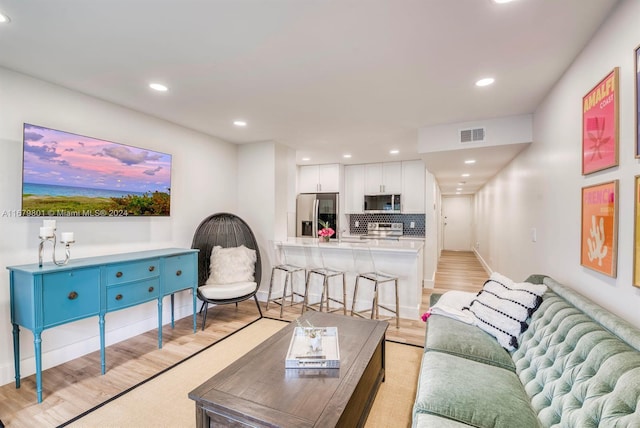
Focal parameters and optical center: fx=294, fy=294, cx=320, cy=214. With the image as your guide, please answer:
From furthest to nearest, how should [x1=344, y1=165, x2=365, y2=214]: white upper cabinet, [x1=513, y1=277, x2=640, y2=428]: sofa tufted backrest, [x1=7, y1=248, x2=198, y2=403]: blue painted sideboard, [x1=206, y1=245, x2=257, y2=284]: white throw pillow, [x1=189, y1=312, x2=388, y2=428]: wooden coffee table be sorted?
[x1=344, y1=165, x2=365, y2=214]: white upper cabinet
[x1=206, y1=245, x2=257, y2=284]: white throw pillow
[x1=7, y1=248, x2=198, y2=403]: blue painted sideboard
[x1=189, y1=312, x2=388, y2=428]: wooden coffee table
[x1=513, y1=277, x2=640, y2=428]: sofa tufted backrest

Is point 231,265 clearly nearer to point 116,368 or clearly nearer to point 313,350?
point 116,368

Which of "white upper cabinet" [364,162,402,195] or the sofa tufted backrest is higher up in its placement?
"white upper cabinet" [364,162,402,195]

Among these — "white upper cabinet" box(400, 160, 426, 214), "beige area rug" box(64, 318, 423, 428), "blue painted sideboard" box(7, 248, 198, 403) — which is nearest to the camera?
"beige area rug" box(64, 318, 423, 428)

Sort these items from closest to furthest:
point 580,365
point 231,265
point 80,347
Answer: point 580,365 → point 80,347 → point 231,265

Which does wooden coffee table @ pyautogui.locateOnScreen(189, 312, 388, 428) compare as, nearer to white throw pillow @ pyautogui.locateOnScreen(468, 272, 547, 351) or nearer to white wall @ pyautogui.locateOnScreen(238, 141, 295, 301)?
white throw pillow @ pyautogui.locateOnScreen(468, 272, 547, 351)

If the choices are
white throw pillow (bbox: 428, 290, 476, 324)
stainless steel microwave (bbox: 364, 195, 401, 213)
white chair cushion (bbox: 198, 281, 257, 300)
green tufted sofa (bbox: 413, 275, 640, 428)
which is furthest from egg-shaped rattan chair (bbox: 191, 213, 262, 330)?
stainless steel microwave (bbox: 364, 195, 401, 213)

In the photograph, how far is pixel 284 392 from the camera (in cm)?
147

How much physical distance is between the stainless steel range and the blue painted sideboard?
169 inches

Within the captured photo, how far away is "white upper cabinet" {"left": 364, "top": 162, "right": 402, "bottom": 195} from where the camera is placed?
6.04m

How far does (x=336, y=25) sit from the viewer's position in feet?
5.75

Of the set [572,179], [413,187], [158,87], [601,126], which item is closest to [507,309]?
[572,179]

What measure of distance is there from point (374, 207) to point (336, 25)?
4744 mm

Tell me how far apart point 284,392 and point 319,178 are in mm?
5232

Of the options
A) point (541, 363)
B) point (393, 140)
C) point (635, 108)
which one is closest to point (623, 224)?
point (635, 108)
